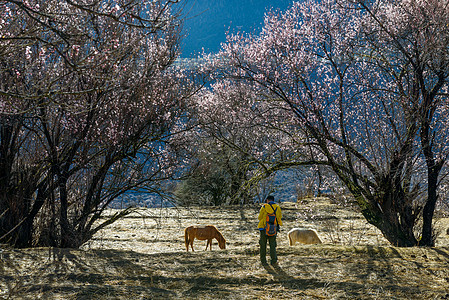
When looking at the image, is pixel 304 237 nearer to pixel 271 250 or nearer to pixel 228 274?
pixel 271 250

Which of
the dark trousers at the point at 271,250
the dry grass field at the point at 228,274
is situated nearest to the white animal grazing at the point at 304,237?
the dry grass field at the point at 228,274

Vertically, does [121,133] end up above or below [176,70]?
below

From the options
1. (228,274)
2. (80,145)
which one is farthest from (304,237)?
→ (80,145)

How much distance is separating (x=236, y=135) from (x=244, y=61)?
10.5m

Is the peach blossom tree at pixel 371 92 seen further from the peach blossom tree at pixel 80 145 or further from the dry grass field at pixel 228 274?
the peach blossom tree at pixel 80 145

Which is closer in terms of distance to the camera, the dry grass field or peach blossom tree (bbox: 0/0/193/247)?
the dry grass field

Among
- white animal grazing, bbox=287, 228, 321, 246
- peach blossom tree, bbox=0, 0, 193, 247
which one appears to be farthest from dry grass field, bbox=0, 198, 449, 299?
white animal grazing, bbox=287, 228, 321, 246

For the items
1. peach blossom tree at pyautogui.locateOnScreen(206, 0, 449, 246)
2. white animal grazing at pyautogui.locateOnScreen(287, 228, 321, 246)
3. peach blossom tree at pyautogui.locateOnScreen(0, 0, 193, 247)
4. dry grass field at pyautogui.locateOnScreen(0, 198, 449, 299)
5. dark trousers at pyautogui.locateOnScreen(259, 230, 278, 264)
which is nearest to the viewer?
dry grass field at pyautogui.locateOnScreen(0, 198, 449, 299)

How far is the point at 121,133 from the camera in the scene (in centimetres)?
887

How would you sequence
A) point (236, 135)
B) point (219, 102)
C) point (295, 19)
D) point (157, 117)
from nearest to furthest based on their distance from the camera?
point (157, 117) < point (295, 19) < point (236, 135) < point (219, 102)

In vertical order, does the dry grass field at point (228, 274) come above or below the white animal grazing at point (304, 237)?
below

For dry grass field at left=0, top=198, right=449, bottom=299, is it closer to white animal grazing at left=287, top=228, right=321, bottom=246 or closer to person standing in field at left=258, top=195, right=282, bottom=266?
person standing in field at left=258, top=195, right=282, bottom=266

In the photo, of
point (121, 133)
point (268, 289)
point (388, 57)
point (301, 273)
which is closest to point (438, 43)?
point (388, 57)

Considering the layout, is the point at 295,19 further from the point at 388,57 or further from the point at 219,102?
the point at 219,102
